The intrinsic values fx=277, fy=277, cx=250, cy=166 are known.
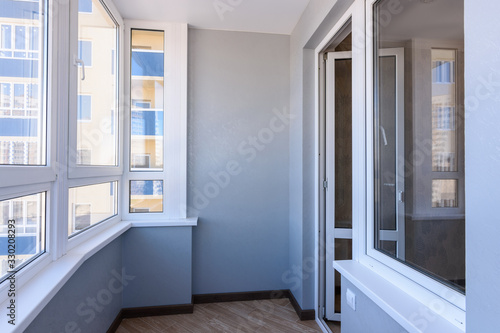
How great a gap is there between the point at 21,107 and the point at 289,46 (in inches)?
94.8

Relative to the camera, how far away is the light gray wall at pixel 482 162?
72cm

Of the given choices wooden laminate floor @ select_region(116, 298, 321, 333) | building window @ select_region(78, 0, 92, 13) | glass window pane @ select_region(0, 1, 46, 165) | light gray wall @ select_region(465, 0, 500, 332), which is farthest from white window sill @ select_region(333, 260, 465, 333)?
building window @ select_region(78, 0, 92, 13)

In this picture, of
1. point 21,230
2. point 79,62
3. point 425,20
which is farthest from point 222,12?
point 21,230

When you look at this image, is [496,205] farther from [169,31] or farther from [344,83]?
[169,31]

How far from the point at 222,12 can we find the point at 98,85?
124 centimetres

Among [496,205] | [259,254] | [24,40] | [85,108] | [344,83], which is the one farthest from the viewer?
[259,254]

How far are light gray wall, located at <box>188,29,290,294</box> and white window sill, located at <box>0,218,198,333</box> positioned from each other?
39.6 inches

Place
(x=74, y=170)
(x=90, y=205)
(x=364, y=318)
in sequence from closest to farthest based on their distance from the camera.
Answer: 1. (x=364, y=318)
2. (x=74, y=170)
3. (x=90, y=205)

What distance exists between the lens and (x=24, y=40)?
1.27 meters

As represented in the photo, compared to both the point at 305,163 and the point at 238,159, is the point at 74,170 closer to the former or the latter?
the point at 238,159

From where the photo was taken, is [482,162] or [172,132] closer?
[482,162]

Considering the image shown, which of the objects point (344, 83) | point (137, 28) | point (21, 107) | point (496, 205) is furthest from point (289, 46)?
point (496, 205)

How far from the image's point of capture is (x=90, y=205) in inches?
81.7

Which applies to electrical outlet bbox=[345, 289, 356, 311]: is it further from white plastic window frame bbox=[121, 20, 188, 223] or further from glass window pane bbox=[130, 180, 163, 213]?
glass window pane bbox=[130, 180, 163, 213]
